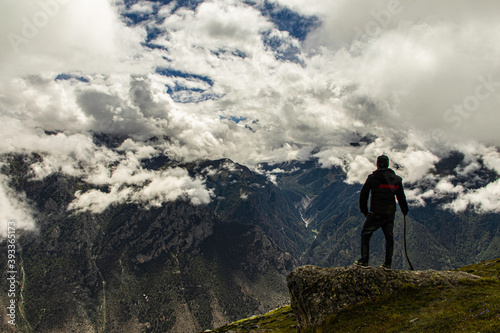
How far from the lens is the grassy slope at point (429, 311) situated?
16031 millimetres

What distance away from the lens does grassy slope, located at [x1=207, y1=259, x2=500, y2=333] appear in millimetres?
16031

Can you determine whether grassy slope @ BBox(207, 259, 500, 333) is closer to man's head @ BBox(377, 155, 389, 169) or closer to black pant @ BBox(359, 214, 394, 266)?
black pant @ BBox(359, 214, 394, 266)

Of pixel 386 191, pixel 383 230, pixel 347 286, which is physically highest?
pixel 386 191

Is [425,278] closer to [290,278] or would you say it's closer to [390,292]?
[390,292]

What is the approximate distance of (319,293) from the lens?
22.9 meters

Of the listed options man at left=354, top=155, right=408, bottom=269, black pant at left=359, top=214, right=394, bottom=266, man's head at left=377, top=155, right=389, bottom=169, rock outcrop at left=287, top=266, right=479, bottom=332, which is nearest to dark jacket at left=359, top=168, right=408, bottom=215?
man at left=354, top=155, right=408, bottom=269

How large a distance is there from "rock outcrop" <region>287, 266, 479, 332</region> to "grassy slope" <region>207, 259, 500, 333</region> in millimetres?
571

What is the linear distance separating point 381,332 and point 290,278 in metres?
9.83

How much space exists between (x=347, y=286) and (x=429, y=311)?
5.67 meters

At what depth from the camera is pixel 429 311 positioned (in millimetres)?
18391

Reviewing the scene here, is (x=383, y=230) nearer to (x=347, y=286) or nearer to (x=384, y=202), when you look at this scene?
(x=384, y=202)

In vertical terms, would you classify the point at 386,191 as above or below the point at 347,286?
above

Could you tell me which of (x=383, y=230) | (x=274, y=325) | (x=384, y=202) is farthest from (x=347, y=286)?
(x=274, y=325)

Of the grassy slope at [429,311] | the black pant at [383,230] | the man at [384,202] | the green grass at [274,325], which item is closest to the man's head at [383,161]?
A: the man at [384,202]
